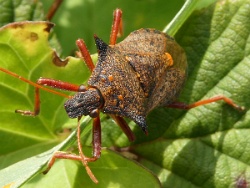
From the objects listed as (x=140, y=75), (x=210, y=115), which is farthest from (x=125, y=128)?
(x=210, y=115)

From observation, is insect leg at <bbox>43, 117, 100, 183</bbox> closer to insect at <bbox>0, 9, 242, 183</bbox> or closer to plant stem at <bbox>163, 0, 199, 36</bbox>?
insect at <bbox>0, 9, 242, 183</bbox>

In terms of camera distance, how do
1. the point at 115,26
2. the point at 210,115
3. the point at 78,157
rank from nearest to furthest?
the point at 78,157 < the point at 210,115 < the point at 115,26

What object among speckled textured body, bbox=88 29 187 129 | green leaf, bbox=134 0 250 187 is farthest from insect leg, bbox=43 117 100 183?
green leaf, bbox=134 0 250 187

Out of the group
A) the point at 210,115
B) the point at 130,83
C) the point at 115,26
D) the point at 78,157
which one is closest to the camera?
the point at 78,157

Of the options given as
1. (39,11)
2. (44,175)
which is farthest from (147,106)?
(39,11)

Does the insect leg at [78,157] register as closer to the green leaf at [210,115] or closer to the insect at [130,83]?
the insect at [130,83]

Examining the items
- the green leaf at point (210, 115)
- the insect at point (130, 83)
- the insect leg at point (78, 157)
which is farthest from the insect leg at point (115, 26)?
the insect leg at point (78, 157)

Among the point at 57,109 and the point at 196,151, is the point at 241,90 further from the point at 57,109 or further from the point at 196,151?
the point at 57,109

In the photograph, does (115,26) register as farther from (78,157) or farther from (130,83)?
(78,157)

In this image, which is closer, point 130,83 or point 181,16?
point 181,16
